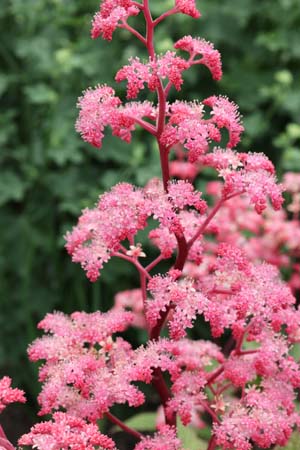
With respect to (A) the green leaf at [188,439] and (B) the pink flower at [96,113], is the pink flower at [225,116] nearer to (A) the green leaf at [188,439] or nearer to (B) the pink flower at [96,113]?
(B) the pink flower at [96,113]

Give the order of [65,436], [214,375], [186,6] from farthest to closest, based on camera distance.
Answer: [214,375] < [186,6] < [65,436]

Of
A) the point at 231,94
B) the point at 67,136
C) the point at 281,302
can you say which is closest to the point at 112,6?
the point at 281,302

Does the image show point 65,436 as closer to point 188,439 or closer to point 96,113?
point 96,113

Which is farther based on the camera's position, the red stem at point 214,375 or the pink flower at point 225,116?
the red stem at point 214,375

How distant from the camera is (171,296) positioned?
106cm

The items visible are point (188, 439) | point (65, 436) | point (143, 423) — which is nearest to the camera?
point (65, 436)

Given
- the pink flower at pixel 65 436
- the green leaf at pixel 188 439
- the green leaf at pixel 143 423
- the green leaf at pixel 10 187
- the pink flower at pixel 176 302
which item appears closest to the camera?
the pink flower at pixel 65 436

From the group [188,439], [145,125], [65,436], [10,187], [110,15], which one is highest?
[10,187]

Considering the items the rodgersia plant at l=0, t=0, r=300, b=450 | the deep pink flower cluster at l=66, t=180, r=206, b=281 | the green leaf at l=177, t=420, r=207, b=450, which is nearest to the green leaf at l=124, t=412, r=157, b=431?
the green leaf at l=177, t=420, r=207, b=450

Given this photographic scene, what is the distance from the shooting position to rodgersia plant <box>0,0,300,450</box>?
40.7 inches

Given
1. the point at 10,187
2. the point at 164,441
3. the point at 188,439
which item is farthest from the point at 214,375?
the point at 10,187

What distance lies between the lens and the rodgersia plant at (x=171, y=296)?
1033mm

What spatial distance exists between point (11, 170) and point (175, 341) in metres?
1.99

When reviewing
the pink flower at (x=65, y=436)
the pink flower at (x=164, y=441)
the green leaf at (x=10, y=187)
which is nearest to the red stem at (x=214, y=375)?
the pink flower at (x=164, y=441)
